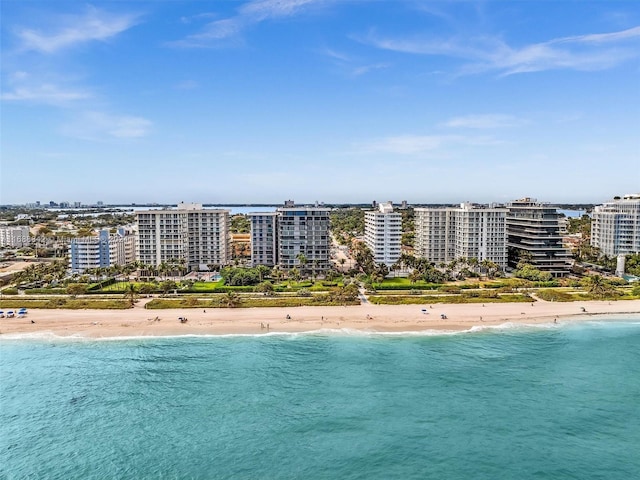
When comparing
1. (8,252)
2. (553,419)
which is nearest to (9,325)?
(553,419)

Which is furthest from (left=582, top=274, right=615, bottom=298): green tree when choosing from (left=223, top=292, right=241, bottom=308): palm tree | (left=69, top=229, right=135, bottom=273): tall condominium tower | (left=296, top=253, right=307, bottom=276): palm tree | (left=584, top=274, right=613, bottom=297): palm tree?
(left=69, top=229, right=135, bottom=273): tall condominium tower

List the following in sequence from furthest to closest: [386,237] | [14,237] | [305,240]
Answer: [14,237], [386,237], [305,240]

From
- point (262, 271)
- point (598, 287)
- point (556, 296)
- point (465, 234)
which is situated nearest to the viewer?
point (556, 296)

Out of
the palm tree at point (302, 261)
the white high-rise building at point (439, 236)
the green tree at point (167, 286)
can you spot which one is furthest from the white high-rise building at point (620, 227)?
the green tree at point (167, 286)

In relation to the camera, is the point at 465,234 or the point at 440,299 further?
the point at 465,234

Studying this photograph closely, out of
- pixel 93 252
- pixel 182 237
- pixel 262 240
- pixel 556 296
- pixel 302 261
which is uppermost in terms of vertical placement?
pixel 182 237

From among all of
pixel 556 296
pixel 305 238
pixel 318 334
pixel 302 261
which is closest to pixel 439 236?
pixel 305 238

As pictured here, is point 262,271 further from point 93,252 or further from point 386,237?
point 93,252
